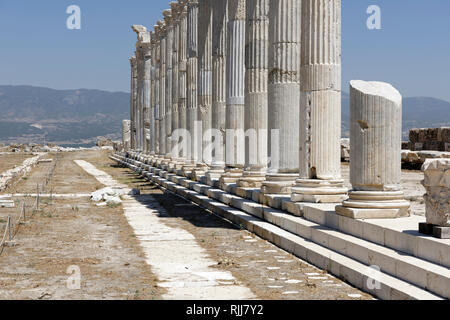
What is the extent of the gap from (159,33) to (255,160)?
25742 mm

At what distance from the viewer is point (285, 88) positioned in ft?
47.9

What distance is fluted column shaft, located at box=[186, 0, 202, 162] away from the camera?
27156 mm

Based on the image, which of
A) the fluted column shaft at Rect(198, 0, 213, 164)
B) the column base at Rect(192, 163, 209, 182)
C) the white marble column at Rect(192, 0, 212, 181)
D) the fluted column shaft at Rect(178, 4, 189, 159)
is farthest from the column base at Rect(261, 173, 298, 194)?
the fluted column shaft at Rect(178, 4, 189, 159)

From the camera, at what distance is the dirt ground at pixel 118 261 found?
27.6ft

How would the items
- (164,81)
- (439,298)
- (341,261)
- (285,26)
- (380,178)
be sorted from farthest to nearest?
(164,81), (285,26), (380,178), (341,261), (439,298)

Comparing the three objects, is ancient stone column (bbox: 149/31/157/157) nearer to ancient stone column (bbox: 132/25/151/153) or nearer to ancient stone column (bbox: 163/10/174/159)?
ancient stone column (bbox: 132/25/151/153)

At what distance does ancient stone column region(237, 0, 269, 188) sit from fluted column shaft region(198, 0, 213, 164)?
23.4 feet

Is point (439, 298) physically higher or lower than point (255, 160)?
lower

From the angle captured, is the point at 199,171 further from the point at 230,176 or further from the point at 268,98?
the point at 268,98

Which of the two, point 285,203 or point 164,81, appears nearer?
point 285,203

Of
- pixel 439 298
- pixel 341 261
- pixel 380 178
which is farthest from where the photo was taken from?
pixel 380 178

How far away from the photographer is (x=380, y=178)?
1010 cm
